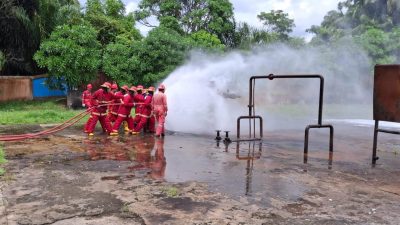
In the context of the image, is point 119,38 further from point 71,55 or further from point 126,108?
point 126,108

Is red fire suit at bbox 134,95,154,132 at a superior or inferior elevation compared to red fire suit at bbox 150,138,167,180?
superior

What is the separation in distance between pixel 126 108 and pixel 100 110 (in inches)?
29.7

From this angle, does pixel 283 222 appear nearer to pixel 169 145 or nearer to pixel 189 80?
pixel 169 145

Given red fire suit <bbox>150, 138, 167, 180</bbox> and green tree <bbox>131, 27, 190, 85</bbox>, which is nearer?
red fire suit <bbox>150, 138, 167, 180</bbox>

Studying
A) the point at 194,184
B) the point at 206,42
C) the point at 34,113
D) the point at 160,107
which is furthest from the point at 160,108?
the point at 206,42

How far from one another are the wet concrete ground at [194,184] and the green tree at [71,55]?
30.4 feet

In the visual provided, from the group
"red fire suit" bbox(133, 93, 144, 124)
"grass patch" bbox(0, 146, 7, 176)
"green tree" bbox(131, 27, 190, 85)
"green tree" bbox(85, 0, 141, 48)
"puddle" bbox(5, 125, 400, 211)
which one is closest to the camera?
"puddle" bbox(5, 125, 400, 211)

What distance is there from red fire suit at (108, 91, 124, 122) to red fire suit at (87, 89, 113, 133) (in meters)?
0.17

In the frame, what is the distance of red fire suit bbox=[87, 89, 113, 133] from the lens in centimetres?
1166

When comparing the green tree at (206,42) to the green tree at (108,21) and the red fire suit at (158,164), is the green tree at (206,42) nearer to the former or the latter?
the green tree at (108,21)

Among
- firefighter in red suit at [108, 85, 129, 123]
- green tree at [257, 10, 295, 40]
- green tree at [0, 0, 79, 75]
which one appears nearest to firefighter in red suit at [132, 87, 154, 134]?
firefighter in red suit at [108, 85, 129, 123]

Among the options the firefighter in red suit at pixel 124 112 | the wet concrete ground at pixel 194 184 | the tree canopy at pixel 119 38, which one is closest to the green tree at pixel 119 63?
the tree canopy at pixel 119 38

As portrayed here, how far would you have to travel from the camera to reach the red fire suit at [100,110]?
11.7 metres

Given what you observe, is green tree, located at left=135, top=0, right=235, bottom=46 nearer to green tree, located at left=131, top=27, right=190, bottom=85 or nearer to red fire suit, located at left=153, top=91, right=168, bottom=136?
green tree, located at left=131, top=27, right=190, bottom=85
